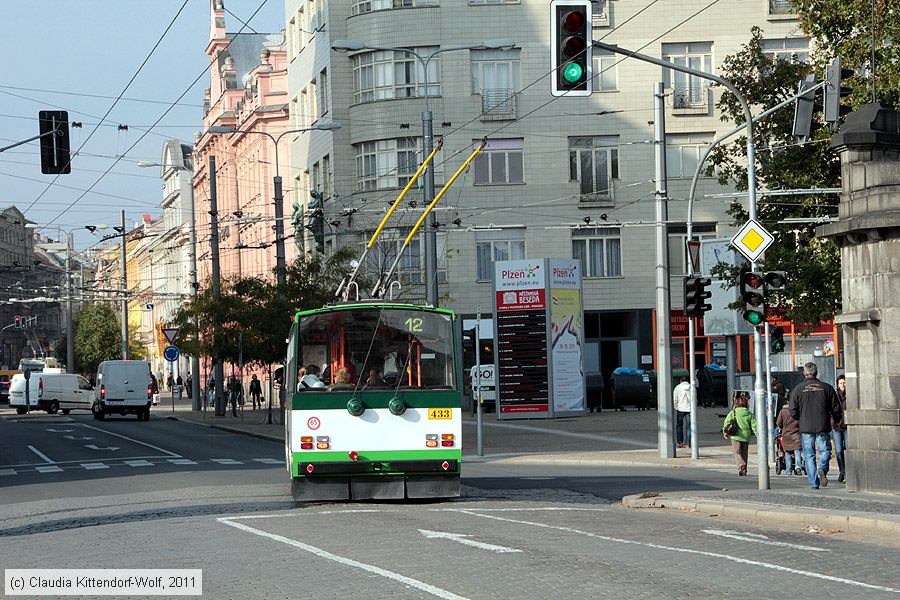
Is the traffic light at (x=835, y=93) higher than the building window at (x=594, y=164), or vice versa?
the building window at (x=594, y=164)

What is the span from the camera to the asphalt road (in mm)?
11539

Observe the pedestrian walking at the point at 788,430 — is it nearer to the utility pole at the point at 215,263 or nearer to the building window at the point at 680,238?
the utility pole at the point at 215,263

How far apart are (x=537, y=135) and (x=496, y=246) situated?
15.1 feet

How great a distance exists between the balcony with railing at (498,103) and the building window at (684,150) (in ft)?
21.2

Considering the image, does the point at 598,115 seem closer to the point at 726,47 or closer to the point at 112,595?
the point at 726,47

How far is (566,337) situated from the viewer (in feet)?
156

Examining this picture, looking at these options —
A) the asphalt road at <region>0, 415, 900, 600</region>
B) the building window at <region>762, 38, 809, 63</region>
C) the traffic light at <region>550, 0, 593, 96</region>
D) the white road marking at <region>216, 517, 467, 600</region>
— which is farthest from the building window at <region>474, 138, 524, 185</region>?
the white road marking at <region>216, 517, 467, 600</region>

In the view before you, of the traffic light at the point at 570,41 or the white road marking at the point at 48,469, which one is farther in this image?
the white road marking at the point at 48,469

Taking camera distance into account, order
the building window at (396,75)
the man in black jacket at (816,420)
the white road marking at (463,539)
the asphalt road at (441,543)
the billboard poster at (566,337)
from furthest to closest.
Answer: the building window at (396,75)
the billboard poster at (566,337)
the man in black jacket at (816,420)
the white road marking at (463,539)
the asphalt road at (441,543)

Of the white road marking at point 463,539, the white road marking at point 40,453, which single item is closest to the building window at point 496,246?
the white road marking at point 40,453

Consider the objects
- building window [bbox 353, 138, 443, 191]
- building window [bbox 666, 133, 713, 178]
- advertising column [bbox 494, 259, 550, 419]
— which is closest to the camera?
advertising column [bbox 494, 259, 550, 419]

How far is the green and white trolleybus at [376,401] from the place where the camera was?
19.8 meters

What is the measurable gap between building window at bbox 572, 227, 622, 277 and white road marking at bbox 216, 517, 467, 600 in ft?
147

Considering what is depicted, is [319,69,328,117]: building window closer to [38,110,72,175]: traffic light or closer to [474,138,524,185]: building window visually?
[474,138,524,185]: building window
